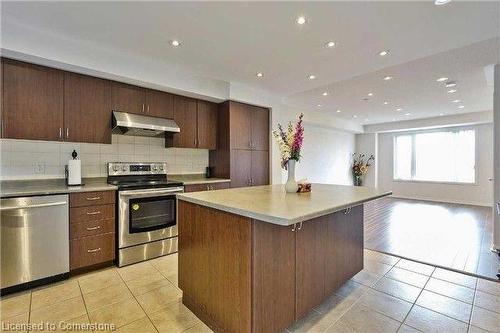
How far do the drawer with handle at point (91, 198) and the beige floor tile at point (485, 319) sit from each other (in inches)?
141

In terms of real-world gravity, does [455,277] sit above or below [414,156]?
below

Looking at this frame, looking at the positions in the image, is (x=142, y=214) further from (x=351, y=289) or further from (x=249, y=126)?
(x=351, y=289)

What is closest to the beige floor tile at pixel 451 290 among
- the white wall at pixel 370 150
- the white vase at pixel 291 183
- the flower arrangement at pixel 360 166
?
the white vase at pixel 291 183

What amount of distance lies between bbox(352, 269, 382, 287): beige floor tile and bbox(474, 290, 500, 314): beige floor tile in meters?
0.78

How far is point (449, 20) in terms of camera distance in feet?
7.09

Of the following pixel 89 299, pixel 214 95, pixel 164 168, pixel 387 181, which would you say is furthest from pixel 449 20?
pixel 387 181

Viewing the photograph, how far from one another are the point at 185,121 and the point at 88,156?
1411mm

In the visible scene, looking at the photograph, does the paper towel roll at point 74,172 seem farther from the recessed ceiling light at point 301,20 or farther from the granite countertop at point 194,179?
the recessed ceiling light at point 301,20

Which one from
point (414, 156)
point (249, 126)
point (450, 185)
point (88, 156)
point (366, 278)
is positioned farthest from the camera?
point (414, 156)

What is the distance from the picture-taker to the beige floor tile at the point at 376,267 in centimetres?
272

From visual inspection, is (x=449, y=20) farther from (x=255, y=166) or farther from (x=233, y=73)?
(x=255, y=166)

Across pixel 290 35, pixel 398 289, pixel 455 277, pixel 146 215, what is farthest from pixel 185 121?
pixel 455 277

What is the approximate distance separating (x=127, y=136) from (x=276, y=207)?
2888 mm

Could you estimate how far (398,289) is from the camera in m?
2.33
